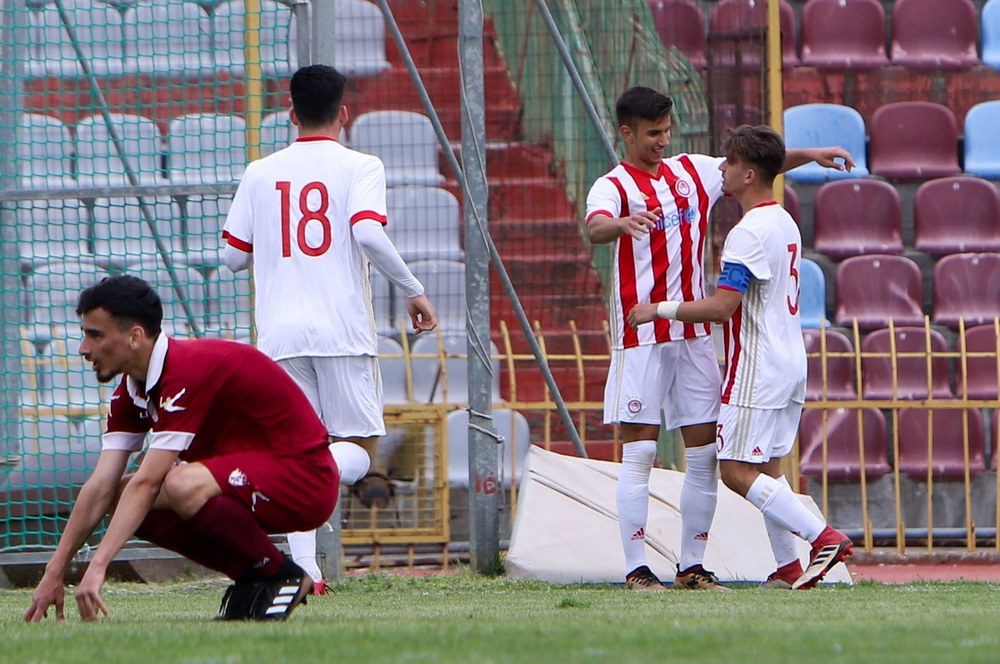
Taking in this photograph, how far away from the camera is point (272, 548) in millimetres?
4453

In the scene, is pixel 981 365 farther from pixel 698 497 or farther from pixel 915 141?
pixel 698 497

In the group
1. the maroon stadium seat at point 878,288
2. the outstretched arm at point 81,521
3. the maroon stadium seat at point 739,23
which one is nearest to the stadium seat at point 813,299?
the maroon stadium seat at point 878,288

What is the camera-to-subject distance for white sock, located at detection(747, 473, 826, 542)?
5.96 metres

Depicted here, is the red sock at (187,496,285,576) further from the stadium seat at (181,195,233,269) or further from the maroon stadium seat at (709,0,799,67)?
the maroon stadium seat at (709,0,799,67)

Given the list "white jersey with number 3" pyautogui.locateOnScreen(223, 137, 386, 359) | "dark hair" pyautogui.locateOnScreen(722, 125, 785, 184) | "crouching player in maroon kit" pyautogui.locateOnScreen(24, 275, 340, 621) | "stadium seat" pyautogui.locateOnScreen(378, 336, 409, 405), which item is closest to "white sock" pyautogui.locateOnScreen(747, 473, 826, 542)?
"dark hair" pyautogui.locateOnScreen(722, 125, 785, 184)

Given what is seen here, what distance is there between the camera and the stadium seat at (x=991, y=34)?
11.9m

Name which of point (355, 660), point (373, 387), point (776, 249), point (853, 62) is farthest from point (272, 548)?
point (853, 62)

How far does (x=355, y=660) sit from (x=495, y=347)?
21.5ft

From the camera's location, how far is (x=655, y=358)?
624cm

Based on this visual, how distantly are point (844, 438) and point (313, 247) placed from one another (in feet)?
16.9

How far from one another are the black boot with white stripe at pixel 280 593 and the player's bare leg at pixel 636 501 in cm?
211

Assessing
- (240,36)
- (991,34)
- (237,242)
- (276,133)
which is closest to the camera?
(237,242)

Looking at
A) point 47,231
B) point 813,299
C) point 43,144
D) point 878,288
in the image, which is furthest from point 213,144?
point 878,288

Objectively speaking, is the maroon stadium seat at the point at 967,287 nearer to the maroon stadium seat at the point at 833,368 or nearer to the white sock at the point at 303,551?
the maroon stadium seat at the point at 833,368
